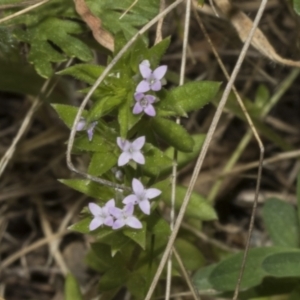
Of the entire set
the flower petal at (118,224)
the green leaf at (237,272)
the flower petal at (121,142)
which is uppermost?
the flower petal at (121,142)

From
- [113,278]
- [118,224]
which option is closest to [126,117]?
[118,224]

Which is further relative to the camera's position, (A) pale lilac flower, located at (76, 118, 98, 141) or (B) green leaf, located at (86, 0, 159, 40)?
(B) green leaf, located at (86, 0, 159, 40)

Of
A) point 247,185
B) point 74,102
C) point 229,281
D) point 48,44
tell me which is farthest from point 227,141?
point 48,44

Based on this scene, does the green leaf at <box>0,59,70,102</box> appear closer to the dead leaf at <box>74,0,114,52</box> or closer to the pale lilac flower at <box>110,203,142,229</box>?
the dead leaf at <box>74,0,114,52</box>

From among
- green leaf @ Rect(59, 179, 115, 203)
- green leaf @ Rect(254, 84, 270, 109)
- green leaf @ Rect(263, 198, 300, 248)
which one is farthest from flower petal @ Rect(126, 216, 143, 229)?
green leaf @ Rect(254, 84, 270, 109)

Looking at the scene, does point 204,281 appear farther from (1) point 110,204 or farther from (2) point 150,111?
(2) point 150,111

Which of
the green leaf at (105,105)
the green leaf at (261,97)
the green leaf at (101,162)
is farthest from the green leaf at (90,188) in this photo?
the green leaf at (261,97)

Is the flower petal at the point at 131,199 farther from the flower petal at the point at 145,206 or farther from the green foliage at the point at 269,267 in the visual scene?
the green foliage at the point at 269,267
